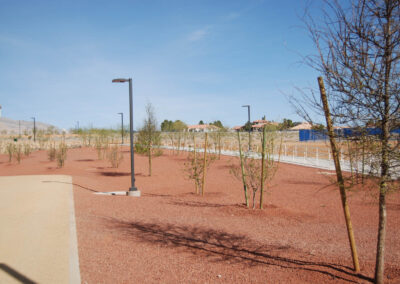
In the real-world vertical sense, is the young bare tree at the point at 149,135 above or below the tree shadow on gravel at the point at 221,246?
above

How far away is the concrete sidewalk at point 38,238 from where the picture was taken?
454 centimetres

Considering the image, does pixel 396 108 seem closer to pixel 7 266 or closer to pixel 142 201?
pixel 7 266

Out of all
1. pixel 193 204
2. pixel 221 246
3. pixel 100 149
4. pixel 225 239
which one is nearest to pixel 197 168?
pixel 193 204

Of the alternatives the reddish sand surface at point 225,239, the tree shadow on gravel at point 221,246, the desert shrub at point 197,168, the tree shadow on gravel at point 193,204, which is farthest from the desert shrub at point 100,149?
the tree shadow on gravel at point 221,246

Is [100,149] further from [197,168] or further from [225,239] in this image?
[225,239]

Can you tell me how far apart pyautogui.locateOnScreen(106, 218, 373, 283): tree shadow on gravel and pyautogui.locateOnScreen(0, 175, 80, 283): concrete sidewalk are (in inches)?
50.3

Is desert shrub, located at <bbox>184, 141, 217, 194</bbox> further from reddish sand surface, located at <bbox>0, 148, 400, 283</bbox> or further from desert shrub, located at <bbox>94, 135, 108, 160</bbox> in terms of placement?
desert shrub, located at <bbox>94, 135, 108, 160</bbox>

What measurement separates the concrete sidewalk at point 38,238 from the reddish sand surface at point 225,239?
0.26 m

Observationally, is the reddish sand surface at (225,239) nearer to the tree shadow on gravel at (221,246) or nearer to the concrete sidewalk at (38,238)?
the tree shadow on gravel at (221,246)

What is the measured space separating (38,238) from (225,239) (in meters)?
3.91

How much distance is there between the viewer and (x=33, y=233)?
652 centimetres

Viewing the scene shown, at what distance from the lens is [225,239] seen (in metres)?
6.24

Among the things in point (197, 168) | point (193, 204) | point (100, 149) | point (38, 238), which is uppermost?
point (100, 149)

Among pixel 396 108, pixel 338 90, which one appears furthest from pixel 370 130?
pixel 338 90
